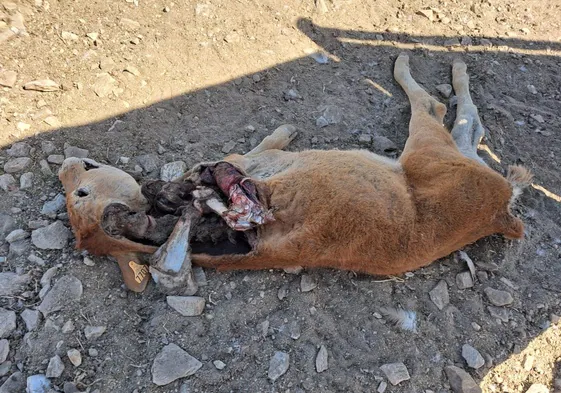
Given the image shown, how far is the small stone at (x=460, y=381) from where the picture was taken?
3072 mm

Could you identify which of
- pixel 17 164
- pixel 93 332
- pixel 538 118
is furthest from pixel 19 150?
pixel 538 118

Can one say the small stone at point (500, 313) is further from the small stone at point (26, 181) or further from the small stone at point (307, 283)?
the small stone at point (26, 181)

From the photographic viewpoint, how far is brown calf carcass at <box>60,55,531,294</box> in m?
3.21

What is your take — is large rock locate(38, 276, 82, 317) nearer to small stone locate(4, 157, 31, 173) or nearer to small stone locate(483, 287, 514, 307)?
small stone locate(4, 157, 31, 173)

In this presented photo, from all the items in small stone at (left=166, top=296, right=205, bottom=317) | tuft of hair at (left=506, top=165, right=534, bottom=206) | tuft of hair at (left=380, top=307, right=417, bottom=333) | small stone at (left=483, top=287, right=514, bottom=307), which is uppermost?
tuft of hair at (left=506, top=165, right=534, bottom=206)

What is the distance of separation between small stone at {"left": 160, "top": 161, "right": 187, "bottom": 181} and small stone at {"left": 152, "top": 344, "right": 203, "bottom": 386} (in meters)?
1.37

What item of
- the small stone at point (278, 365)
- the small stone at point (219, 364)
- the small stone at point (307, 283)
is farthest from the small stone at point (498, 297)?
the small stone at point (219, 364)

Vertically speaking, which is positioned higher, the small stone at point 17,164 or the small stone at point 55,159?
the small stone at point 55,159

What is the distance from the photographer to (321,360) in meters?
3.12

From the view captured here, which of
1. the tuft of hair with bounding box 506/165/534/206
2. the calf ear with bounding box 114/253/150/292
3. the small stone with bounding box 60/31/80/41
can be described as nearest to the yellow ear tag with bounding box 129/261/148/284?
the calf ear with bounding box 114/253/150/292

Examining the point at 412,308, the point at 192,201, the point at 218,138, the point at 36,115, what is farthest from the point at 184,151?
the point at 412,308

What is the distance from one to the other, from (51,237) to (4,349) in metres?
0.80

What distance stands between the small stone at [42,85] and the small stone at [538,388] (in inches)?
164

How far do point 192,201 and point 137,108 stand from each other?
1.34 m
